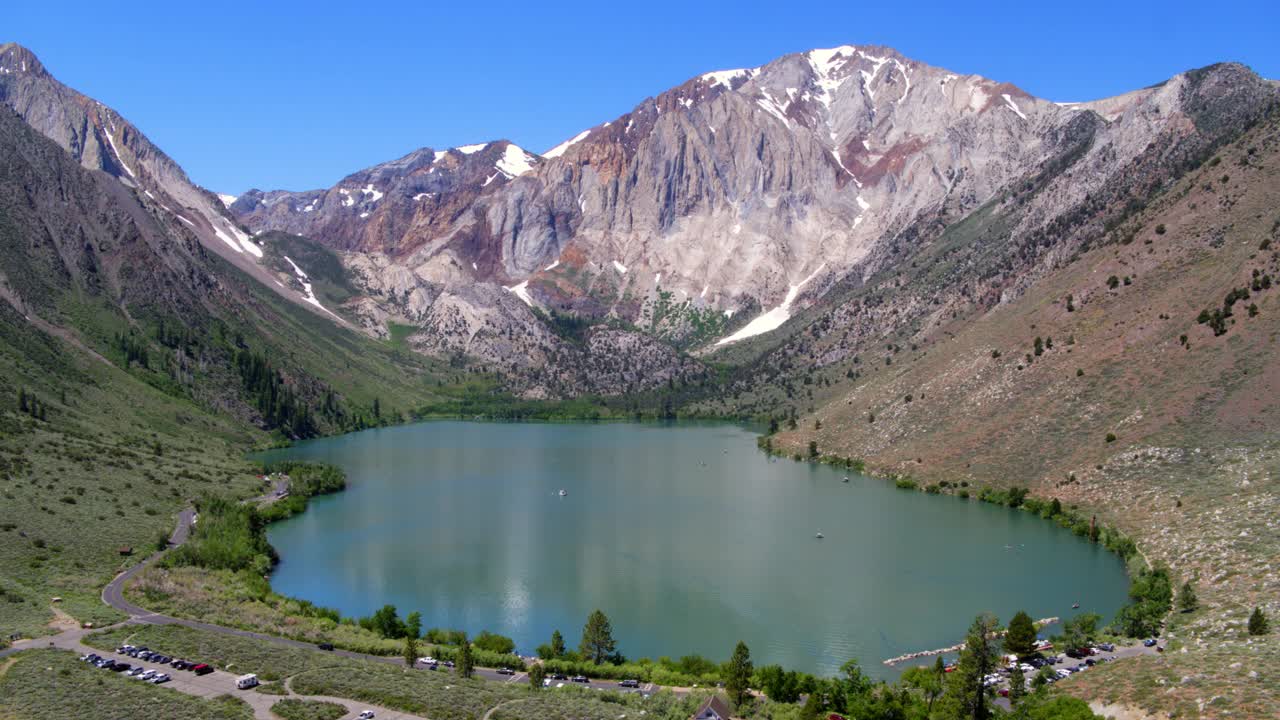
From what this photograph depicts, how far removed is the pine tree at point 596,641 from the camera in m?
48.5

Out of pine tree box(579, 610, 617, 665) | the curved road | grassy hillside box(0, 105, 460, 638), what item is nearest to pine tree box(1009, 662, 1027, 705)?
the curved road

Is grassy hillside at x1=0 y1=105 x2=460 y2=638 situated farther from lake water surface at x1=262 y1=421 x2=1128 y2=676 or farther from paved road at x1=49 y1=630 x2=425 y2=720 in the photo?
lake water surface at x1=262 y1=421 x2=1128 y2=676

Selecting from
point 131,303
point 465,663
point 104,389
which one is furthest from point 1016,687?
point 131,303

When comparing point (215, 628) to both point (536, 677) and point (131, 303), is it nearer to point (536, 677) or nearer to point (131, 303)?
point (536, 677)

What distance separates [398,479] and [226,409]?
159ft

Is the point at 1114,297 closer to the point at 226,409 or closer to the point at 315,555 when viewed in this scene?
the point at 315,555

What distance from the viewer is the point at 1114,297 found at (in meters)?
107

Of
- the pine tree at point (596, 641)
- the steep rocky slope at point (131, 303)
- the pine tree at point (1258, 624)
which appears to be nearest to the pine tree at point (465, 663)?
the pine tree at point (596, 641)

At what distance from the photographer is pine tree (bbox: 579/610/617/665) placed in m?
48.5

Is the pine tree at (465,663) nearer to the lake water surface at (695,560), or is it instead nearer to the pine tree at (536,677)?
the pine tree at (536,677)

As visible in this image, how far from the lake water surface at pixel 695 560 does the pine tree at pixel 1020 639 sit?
668 cm

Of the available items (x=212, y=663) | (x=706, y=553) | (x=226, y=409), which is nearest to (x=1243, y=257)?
(x=706, y=553)

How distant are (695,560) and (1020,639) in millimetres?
30674

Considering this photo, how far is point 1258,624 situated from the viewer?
46.4 meters
